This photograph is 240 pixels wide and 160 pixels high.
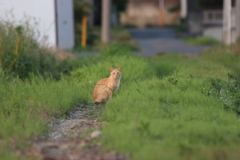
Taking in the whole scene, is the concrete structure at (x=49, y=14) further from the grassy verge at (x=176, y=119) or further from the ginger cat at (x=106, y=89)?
the grassy verge at (x=176, y=119)

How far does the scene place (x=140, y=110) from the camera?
6.00m

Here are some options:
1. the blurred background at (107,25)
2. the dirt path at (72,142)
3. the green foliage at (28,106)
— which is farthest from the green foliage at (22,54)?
the dirt path at (72,142)

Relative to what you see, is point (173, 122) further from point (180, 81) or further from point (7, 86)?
point (7, 86)

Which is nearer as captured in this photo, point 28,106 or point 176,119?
point 176,119

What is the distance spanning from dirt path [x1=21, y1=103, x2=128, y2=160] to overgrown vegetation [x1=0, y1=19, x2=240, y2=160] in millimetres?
117

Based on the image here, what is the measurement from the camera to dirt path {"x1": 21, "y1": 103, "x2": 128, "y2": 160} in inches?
189

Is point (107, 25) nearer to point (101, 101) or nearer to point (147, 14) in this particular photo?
point (101, 101)

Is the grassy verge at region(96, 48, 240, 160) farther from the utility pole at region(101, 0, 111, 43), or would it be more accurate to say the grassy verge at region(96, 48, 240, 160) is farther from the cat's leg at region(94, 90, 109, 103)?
A: the utility pole at region(101, 0, 111, 43)

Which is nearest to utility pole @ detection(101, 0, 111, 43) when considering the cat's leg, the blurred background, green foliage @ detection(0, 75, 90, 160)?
the blurred background

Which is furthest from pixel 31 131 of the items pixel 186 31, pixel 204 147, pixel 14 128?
pixel 186 31

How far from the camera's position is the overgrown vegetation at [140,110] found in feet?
15.7

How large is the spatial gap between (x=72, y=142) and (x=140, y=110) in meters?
1.05

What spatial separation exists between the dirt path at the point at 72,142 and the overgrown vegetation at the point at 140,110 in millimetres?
117

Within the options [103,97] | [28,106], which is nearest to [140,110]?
[103,97]
